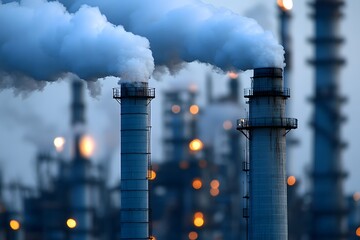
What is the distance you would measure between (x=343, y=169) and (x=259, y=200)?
2095cm

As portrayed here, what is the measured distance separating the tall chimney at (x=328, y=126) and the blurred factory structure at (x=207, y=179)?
0.16 ft

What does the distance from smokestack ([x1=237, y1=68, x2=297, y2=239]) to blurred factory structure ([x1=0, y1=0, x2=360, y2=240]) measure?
33 mm

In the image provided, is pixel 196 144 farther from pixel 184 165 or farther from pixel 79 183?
pixel 79 183

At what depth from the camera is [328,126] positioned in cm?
6750

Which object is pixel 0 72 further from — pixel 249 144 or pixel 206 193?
pixel 206 193

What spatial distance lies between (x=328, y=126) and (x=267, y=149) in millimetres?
20460

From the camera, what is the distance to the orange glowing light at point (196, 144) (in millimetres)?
85819

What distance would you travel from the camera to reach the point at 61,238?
266 ft

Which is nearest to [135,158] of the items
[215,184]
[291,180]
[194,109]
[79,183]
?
[291,180]

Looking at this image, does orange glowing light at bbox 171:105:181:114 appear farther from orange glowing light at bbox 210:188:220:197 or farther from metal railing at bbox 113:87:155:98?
metal railing at bbox 113:87:155:98

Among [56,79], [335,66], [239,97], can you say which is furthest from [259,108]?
[239,97]

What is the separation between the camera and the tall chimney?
2648 inches

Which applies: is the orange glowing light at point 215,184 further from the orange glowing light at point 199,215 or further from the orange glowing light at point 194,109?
the orange glowing light at point 194,109

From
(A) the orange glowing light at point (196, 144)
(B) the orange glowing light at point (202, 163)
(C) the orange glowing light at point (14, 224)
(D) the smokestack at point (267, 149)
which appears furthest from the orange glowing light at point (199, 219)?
(D) the smokestack at point (267, 149)
